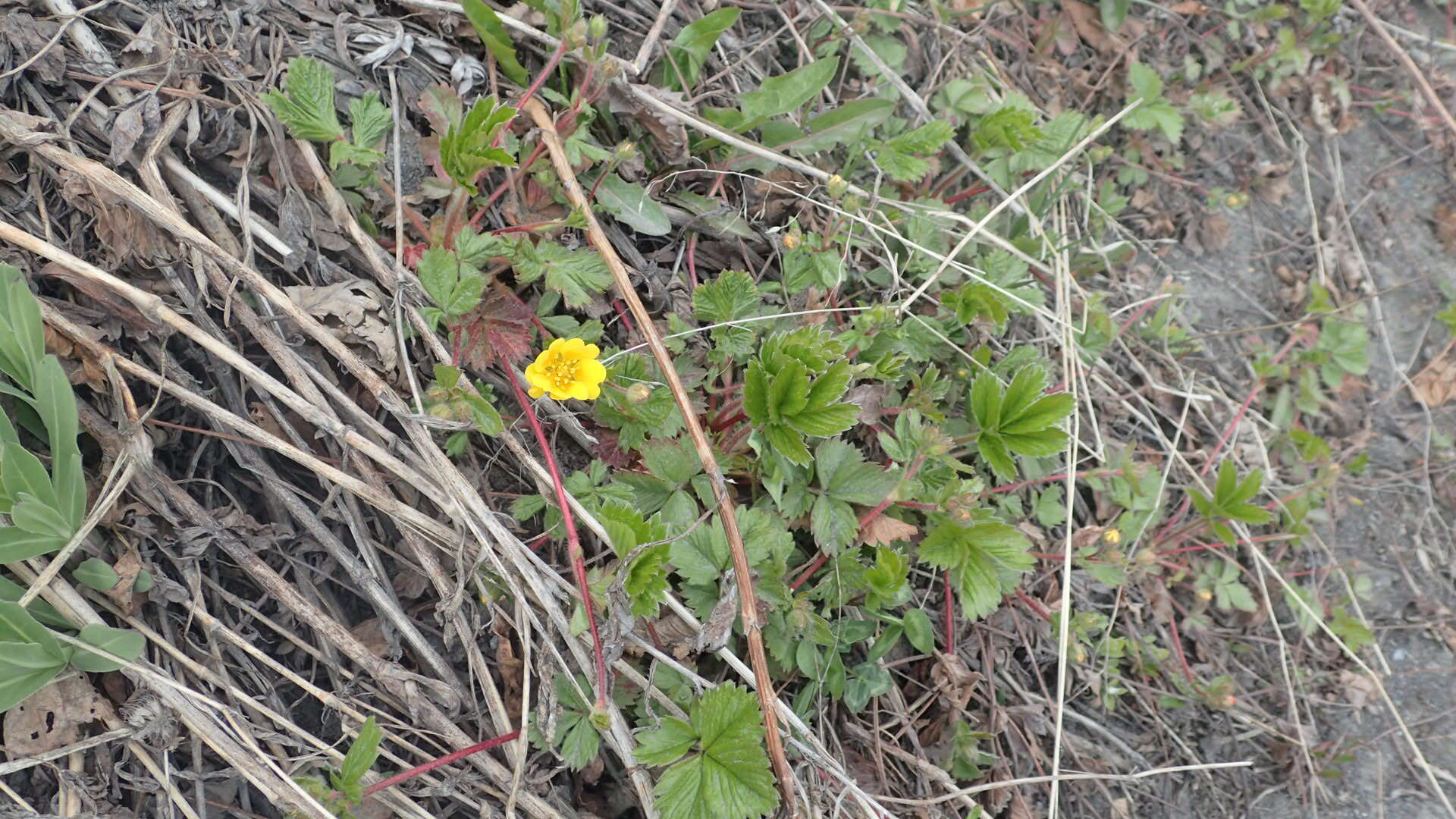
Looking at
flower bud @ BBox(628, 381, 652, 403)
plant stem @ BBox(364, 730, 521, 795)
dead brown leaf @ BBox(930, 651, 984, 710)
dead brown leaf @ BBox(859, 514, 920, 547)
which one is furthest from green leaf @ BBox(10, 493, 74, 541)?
dead brown leaf @ BBox(930, 651, 984, 710)

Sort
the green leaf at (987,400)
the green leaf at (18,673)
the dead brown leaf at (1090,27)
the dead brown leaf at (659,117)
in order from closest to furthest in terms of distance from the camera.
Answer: the green leaf at (18,673) → the green leaf at (987,400) → the dead brown leaf at (659,117) → the dead brown leaf at (1090,27)

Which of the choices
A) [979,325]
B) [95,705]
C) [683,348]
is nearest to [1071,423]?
[979,325]

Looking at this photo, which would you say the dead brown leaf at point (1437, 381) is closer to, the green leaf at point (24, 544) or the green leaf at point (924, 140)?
the green leaf at point (924, 140)

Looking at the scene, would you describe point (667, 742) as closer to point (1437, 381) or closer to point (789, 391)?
point (789, 391)

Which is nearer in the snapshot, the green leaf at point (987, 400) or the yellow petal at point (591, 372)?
the yellow petal at point (591, 372)

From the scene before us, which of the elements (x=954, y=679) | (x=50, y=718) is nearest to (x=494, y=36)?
(x=50, y=718)

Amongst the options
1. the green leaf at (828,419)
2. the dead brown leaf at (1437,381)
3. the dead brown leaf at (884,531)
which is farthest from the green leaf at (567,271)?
the dead brown leaf at (1437,381)

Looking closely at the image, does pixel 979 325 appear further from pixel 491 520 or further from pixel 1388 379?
pixel 1388 379
